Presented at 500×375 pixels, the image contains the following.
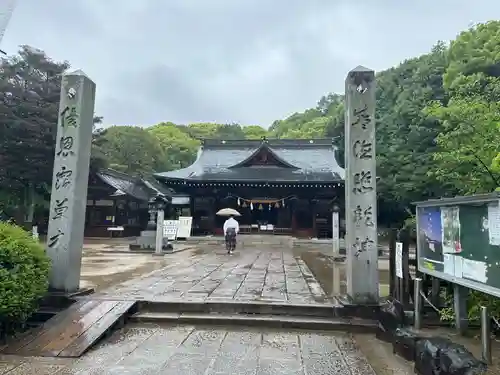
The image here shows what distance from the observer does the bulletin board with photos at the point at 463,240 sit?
11.0 feet

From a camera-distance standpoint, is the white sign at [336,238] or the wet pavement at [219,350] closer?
the wet pavement at [219,350]

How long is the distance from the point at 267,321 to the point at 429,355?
2135 millimetres

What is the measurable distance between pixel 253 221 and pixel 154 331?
21.5m

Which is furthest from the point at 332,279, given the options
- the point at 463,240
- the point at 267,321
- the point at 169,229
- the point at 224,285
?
the point at 169,229

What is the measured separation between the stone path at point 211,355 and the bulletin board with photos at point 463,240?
Answer: 53.3 inches

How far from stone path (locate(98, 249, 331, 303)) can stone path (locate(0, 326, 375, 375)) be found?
107 cm

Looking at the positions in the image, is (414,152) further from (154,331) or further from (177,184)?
(154,331)

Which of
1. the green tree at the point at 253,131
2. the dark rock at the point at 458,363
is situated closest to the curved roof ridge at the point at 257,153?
the dark rock at the point at 458,363

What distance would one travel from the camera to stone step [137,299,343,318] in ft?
17.0

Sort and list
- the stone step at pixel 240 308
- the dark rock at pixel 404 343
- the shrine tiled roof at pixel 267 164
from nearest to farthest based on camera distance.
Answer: the dark rock at pixel 404 343 < the stone step at pixel 240 308 < the shrine tiled roof at pixel 267 164

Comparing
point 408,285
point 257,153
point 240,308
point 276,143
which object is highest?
point 276,143

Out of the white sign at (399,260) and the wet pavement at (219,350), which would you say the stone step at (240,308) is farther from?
the white sign at (399,260)

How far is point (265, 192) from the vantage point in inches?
998

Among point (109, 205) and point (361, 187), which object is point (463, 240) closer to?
point (361, 187)
